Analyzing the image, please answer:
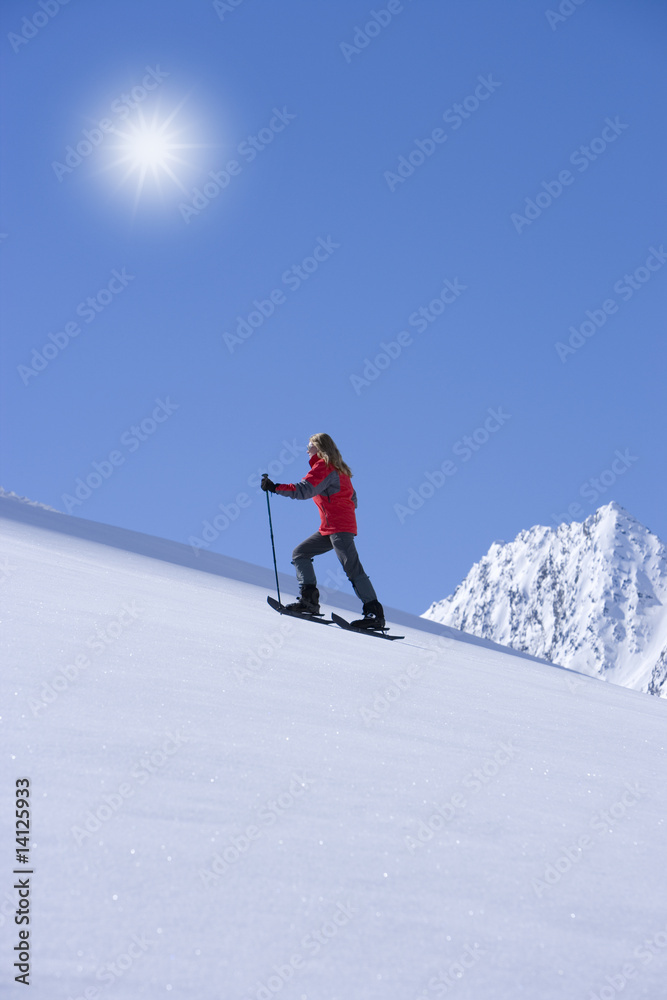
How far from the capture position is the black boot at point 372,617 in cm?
752

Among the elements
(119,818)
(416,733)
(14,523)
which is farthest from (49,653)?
(14,523)

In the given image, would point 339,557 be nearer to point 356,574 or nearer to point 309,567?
point 356,574

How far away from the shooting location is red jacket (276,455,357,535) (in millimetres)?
7545

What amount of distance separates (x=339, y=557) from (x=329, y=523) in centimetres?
37

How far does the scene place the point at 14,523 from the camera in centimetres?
1050

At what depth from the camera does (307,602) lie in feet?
25.4

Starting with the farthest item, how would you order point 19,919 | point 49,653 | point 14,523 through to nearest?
1. point 14,523
2. point 49,653
3. point 19,919

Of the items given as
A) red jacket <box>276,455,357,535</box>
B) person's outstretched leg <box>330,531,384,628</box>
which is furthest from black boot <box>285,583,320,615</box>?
red jacket <box>276,455,357,535</box>

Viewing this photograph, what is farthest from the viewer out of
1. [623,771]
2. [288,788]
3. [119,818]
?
[623,771]

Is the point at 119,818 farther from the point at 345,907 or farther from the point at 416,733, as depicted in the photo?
the point at 416,733

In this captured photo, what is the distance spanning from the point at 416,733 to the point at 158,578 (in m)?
5.37

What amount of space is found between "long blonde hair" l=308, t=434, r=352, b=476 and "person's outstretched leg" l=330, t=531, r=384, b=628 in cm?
68

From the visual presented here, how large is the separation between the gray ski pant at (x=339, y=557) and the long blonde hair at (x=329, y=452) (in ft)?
2.22

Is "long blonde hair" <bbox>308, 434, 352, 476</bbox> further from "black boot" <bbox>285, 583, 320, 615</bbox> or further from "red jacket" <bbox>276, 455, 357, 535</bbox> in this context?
"black boot" <bbox>285, 583, 320, 615</bbox>
